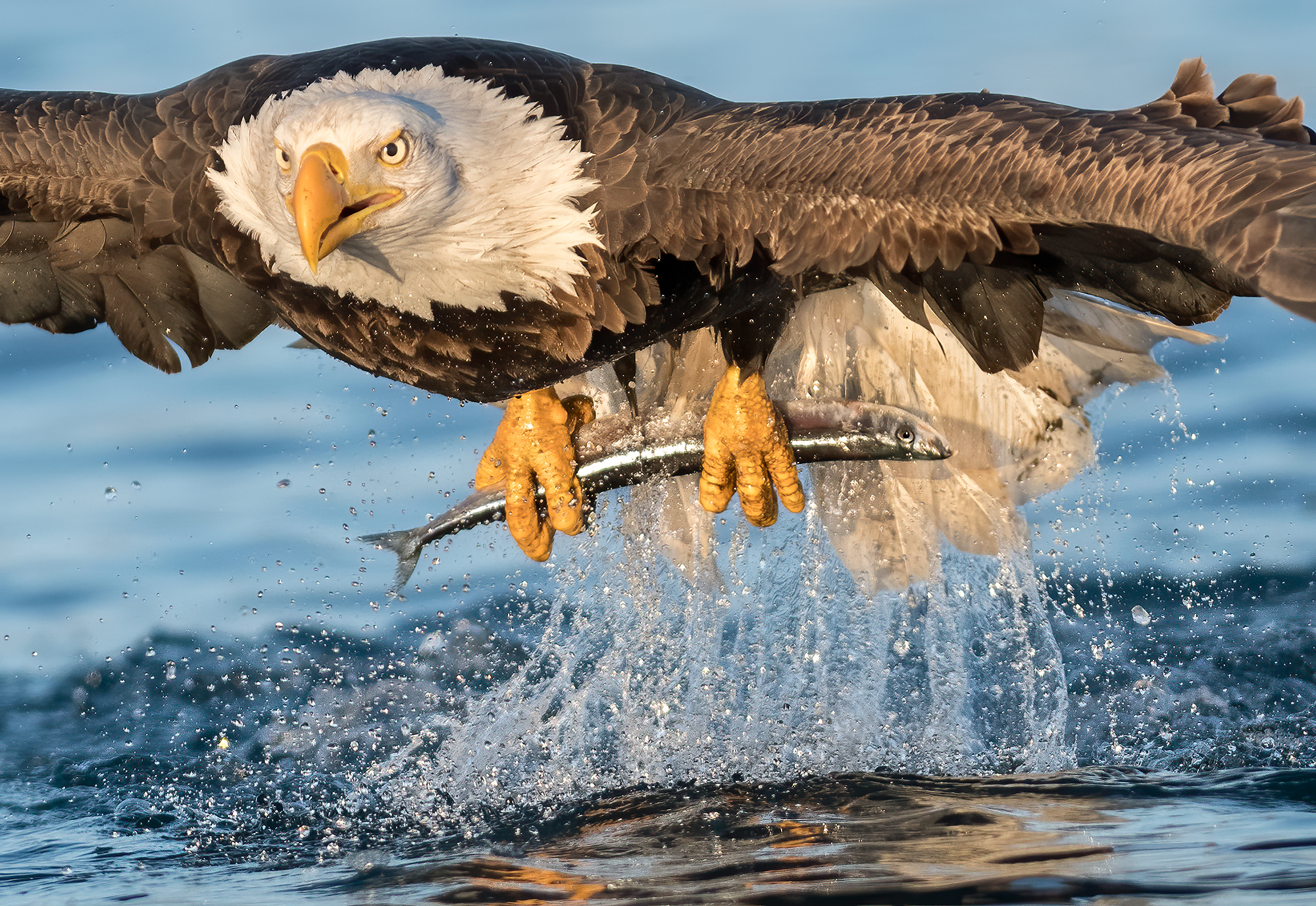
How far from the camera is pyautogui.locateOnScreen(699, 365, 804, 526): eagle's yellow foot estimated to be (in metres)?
6.13

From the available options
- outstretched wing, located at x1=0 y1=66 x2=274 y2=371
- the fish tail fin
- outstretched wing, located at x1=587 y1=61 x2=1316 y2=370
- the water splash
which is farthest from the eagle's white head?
the water splash

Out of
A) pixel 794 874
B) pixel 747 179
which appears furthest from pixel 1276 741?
pixel 747 179

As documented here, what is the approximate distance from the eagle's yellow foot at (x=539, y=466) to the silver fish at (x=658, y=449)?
5cm

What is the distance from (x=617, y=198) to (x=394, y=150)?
0.68m

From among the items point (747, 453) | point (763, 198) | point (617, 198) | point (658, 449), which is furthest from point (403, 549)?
point (763, 198)

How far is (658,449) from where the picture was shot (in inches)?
244

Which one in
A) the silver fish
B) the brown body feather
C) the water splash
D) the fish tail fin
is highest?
the brown body feather

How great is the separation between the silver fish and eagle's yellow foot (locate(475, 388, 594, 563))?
0.05 meters

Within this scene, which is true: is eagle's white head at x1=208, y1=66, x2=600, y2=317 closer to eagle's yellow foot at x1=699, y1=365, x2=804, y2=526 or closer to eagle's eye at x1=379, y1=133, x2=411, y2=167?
eagle's eye at x1=379, y1=133, x2=411, y2=167

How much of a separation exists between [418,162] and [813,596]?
9.91 feet

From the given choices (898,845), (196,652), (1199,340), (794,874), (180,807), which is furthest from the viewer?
(196,652)

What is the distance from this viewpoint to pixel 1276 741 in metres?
5.93

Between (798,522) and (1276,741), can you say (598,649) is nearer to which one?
(798,522)

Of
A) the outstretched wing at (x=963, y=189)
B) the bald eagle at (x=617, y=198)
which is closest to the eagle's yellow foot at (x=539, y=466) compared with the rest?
the bald eagle at (x=617, y=198)
